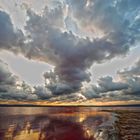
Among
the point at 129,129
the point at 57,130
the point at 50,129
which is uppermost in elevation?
the point at 50,129

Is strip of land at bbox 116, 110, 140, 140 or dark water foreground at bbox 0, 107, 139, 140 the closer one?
dark water foreground at bbox 0, 107, 139, 140

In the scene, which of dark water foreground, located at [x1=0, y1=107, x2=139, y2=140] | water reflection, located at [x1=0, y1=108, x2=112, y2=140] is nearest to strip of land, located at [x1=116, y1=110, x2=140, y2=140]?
dark water foreground, located at [x1=0, y1=107, x2=139, y2=140]

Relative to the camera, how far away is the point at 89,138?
3484cm

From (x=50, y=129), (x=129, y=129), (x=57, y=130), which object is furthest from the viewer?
(x=50, y=129)

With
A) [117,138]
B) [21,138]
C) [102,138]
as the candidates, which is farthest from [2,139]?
[117,138]

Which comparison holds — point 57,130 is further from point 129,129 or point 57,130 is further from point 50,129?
point 129,129

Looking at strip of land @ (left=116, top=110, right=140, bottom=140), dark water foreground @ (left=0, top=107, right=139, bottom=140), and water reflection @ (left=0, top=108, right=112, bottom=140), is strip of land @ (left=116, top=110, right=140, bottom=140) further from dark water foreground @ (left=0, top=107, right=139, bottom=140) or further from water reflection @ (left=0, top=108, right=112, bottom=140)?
water reflection @ (left=0, top=108, right=112, bottom=140)

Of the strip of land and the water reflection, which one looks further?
the strip of land

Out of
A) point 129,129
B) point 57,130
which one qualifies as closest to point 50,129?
point 57,130

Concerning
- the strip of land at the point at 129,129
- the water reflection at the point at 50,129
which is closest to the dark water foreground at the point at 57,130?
the water reflection at the point at 50,129

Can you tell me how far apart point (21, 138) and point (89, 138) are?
37.7 feet

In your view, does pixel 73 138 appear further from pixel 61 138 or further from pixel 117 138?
pixel 117 138

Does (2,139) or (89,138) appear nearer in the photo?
(2,139)

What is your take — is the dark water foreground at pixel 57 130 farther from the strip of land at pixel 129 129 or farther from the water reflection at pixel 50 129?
the strip of land at pixel 129 129
